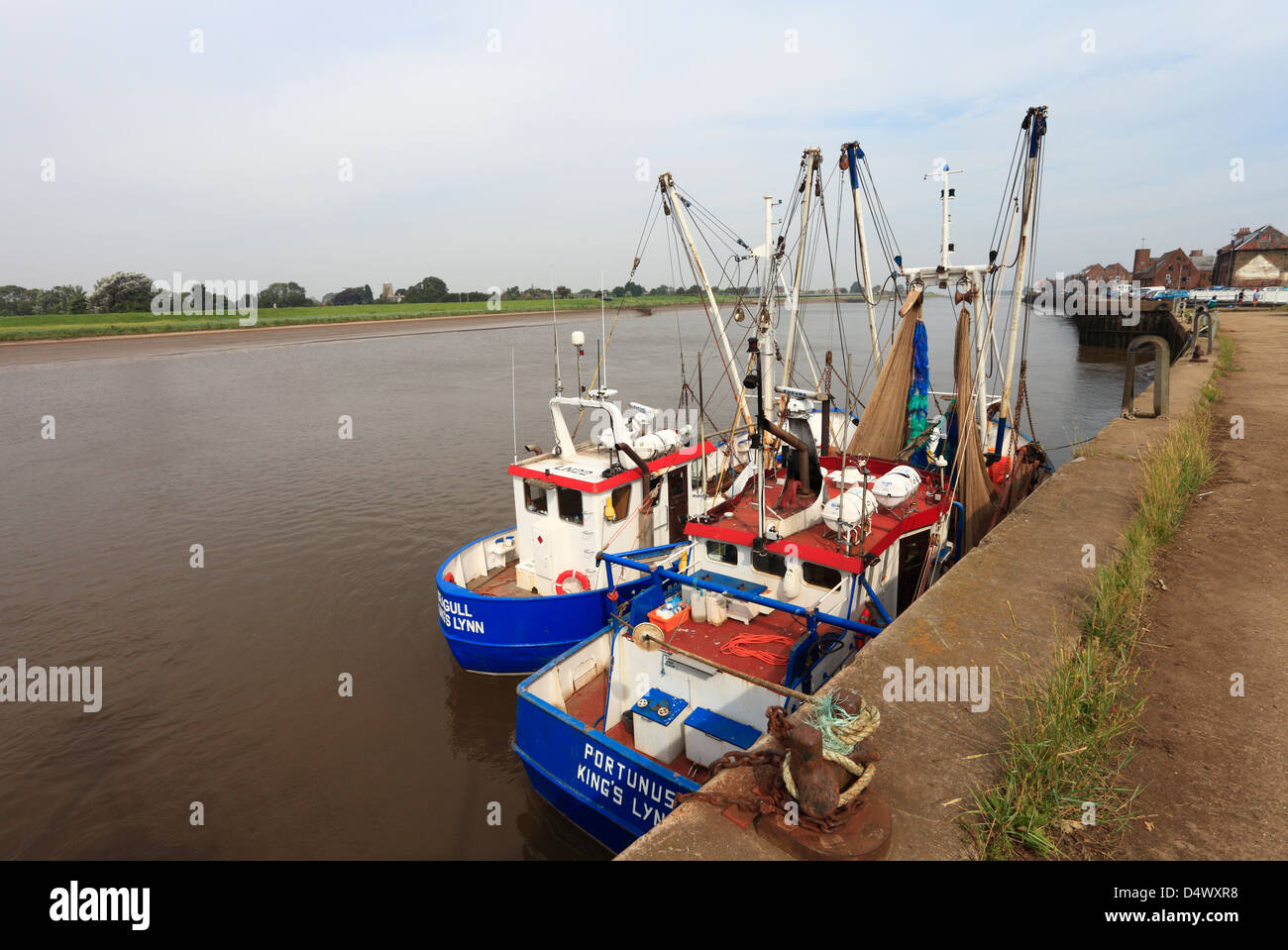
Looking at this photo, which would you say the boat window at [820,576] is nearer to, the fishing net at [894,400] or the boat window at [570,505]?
the fishing net at [894,400]

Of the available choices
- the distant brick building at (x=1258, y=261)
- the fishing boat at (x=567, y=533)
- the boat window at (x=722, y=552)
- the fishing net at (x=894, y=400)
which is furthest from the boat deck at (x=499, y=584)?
the distant brick building at (x=1258, y=261)

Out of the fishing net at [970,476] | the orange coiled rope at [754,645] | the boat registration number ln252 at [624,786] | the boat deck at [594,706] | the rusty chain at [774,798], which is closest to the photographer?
the rusty chain at [774,798]

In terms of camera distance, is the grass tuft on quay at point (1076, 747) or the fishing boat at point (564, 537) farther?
the fishing boat at point (564, 537)

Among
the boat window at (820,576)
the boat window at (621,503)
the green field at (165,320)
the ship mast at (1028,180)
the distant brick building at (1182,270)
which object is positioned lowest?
the boat window at (820,576)

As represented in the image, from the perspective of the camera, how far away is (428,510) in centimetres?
1983

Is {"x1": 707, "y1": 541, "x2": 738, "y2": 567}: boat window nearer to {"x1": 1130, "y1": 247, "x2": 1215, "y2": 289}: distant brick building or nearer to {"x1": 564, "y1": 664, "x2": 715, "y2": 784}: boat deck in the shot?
{"x1": 564, "y1": 664, "x2": 715, "y2": 784}: boat deck

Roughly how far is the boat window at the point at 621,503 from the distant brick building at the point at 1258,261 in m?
87.2

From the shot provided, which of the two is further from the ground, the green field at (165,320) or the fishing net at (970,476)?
the green field at (165,320)

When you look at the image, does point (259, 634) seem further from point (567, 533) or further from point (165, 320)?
point (165, 320)

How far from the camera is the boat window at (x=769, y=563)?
8.67 meters

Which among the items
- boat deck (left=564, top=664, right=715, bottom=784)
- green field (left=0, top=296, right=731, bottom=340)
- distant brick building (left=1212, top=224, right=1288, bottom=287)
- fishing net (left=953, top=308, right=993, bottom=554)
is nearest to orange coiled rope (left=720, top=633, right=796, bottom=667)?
boat deck (left=564, top=664, right=715, bottom=784)

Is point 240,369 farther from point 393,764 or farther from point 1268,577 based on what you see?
point 1268,577

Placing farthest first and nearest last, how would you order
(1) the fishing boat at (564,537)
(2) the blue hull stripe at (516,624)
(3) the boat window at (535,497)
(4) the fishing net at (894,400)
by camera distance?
(3) the boat window at (535,497) < (4) the fishing net at (894,400) < (1) the fishing boat at (564,537) < (2) the blue hull stripe at (516,624)
